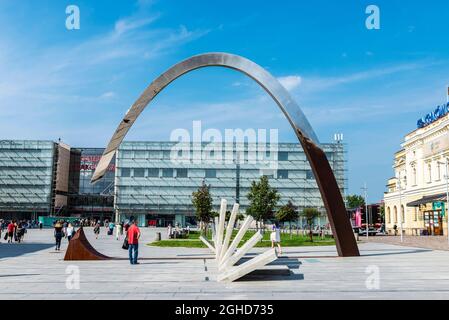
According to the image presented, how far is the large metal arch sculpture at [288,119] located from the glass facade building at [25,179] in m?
76.1

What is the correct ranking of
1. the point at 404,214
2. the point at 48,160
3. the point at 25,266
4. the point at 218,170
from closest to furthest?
1. the point at 25,266
2. the point at 404,214
3. the point at 218,170
4. the point at 48,160

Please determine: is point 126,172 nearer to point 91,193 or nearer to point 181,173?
point 181,173

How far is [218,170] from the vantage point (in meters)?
82.2

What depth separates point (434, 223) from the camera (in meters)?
46.0

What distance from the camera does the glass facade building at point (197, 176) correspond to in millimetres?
81438

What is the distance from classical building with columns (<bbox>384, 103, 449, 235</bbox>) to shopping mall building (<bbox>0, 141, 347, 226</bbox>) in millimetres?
23671

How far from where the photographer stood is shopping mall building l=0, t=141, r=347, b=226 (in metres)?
81.6

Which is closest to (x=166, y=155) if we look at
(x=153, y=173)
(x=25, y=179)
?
(x=153, y=173)

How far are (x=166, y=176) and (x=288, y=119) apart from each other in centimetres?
6750

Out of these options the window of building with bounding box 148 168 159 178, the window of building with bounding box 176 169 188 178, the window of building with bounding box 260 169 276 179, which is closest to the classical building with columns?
the window of building with bounding box 260 169 276 179

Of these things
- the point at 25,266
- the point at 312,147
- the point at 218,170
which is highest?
the point at 218,170
